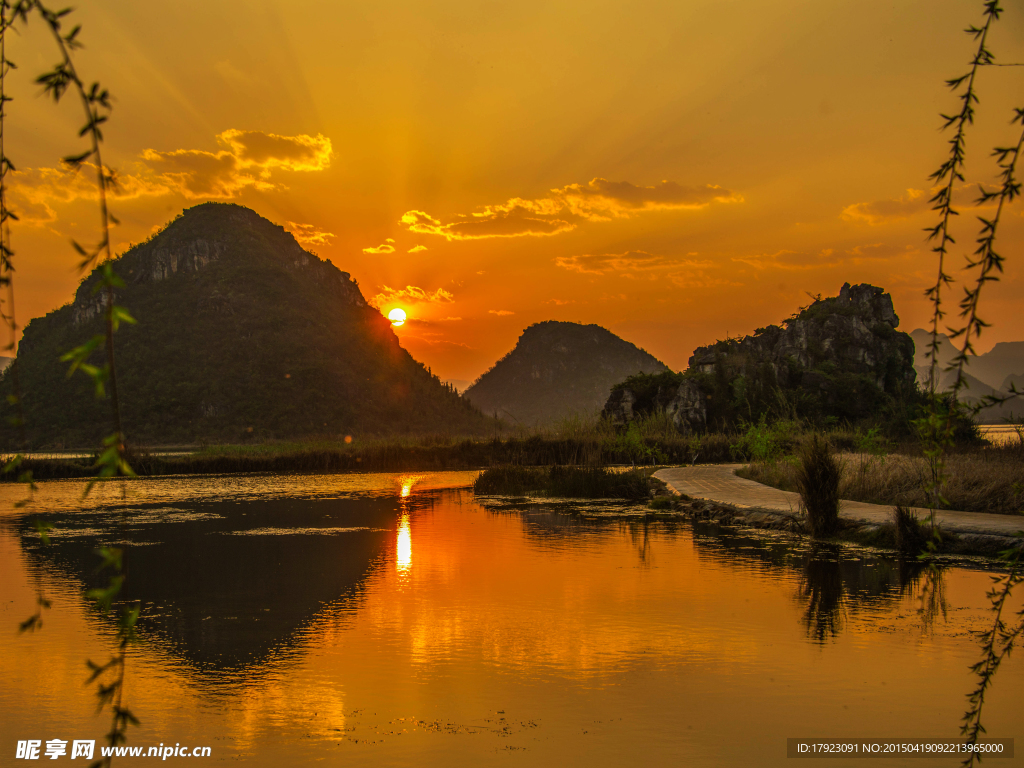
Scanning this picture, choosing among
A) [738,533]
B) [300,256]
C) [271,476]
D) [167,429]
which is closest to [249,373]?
[167,429]

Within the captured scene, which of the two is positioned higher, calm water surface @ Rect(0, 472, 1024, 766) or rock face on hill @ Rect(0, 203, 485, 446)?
rock face on hill @ Rect(0, 203, 485, 446)

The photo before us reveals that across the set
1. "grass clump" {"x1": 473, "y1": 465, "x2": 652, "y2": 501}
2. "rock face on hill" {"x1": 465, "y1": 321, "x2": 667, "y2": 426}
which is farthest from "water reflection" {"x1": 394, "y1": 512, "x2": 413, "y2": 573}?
"rock face on hill" {"x1": 465, "y1": 321, "x2": 667, "y2": 426}

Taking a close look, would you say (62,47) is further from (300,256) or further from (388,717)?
(300,256)

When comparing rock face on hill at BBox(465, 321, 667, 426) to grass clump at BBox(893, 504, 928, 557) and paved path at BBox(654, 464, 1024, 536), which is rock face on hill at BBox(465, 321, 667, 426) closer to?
paved path at BBox(654, 464, 1024, 536)

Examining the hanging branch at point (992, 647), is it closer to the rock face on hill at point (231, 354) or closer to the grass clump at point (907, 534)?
the grass clump at point (907, 534)

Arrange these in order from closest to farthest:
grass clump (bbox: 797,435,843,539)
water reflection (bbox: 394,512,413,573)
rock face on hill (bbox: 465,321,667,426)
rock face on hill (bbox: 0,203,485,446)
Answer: water reflection (bbox: 394,512,413,573)
grass clump (bbox: 797,435,843,539)
rock face on hill (bbox: 0,203,485,446)
rock face on hill (bbox: 465,321,667,426)

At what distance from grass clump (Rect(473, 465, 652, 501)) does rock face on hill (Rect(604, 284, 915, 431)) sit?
21.2 metres

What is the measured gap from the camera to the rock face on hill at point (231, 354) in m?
78.8

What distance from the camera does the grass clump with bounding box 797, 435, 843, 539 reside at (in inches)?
501

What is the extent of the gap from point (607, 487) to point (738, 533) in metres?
8.37

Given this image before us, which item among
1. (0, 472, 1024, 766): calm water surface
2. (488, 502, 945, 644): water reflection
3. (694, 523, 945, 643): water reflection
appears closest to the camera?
(0, 472, 1024, 766): calm water surface

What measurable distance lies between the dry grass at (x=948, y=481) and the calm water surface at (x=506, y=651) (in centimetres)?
328

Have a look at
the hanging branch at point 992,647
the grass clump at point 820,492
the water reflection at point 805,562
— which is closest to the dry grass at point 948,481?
the grass clump at point 820,492

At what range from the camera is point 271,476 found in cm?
3441
